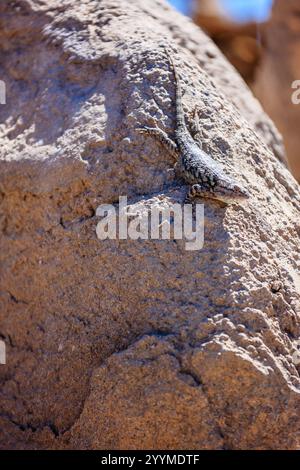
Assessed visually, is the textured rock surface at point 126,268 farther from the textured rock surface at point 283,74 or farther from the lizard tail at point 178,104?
the textured rock surface at point 283,74

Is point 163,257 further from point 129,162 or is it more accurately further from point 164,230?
point 129,162

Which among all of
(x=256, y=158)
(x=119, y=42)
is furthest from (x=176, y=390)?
(x=119, y=42)

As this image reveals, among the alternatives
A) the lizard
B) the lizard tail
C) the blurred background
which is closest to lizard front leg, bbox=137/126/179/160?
the lizard

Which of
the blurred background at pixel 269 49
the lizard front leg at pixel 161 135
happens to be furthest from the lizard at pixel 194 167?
the blurred background at pixel 269 49

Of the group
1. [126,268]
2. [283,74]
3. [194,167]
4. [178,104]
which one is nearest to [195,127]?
[178,104]

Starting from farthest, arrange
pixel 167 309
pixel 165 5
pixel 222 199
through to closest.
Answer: pixel 165 5
pixel 222 199
pixel 167 309

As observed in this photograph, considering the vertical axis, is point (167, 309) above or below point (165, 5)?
below

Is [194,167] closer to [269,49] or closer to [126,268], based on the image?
[126,268]
